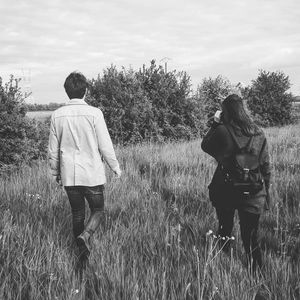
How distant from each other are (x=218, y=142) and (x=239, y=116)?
12.1 inches

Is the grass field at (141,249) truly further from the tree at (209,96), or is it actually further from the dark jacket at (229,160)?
the tree at (209,96)

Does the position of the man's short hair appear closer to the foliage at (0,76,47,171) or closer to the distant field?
the foliage at (0,76,47,171)

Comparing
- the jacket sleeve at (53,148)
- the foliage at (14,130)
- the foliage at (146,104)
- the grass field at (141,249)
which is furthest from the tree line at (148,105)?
the jacket sleeve at (53,148)

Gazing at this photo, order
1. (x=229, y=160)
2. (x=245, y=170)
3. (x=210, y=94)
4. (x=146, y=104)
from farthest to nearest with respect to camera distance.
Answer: (x=210, y=94)
(x=146, y=104)
(x=229, y=160)
(x=245, y=170)

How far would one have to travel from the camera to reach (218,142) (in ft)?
11.4

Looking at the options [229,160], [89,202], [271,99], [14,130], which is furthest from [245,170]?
[271,99]

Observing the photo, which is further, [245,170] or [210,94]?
[210,94]

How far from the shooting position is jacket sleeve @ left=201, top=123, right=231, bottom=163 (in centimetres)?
340

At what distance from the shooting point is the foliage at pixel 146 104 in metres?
12.1

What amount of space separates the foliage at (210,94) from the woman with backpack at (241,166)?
10.8m

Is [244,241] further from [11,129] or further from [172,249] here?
[11,129]

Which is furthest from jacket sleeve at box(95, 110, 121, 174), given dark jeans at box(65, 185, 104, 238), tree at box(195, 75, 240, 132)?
tree at box(195, 75, 240, 132)

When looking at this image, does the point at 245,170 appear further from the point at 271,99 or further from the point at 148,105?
the point at 271,99

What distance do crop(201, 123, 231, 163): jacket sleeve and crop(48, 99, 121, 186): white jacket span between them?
3.04 ft
